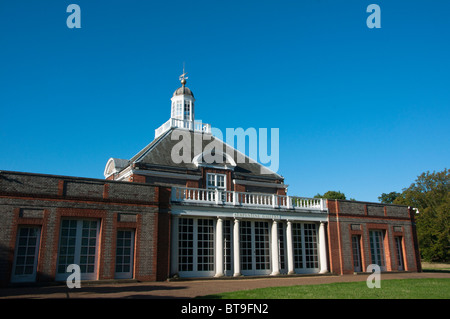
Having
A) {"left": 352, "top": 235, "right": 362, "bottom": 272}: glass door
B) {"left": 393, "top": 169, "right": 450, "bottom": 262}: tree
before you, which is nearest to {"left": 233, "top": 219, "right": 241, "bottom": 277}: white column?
{"left": 352, "top": 235, "right": 362, "bottom": 272}: glass door

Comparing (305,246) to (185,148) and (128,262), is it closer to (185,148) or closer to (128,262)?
(185,148)

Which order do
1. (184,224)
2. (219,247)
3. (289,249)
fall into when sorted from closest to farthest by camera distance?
(184,224) < (219,247) < (289,249)

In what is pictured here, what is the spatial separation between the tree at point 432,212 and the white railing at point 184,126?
39.1m

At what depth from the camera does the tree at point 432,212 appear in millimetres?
52000

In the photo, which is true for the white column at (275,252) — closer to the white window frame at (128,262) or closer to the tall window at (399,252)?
the white window frame at (128,262)

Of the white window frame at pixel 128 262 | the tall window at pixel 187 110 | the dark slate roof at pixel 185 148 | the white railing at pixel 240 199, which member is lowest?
the white window frame at pixel 128 262

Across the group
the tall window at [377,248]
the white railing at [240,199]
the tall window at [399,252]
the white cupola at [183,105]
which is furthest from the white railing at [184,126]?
the tall window at [399,252]

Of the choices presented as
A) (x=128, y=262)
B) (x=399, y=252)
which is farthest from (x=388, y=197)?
(x=128, y=262)

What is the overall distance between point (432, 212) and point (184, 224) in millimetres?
50952

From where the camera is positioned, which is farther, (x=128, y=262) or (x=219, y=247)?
(x=219, y=247)

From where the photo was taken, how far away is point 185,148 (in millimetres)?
29266

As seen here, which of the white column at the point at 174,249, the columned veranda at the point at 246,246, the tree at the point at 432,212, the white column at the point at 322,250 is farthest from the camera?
the tree at the point at 432,212
